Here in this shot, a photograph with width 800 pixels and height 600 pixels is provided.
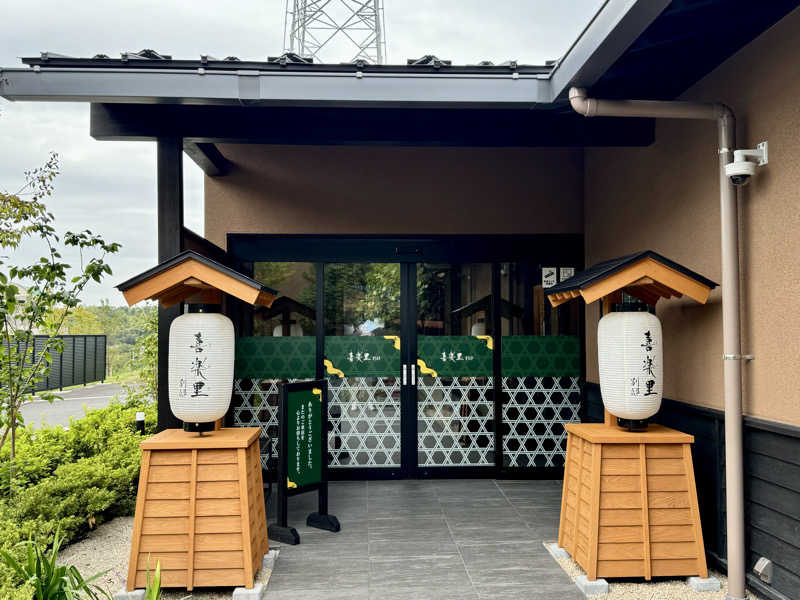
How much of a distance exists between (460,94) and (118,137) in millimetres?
2291

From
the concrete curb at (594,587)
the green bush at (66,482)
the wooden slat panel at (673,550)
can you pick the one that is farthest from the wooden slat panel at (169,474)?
the wooden slat panel at (673,550)

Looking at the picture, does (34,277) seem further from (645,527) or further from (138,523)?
(645,527)

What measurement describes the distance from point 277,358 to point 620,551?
137 inches

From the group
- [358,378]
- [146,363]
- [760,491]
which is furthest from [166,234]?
[146,363]

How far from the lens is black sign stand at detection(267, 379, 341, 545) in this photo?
3996 mm

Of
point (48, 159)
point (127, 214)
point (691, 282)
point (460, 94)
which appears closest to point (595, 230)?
point (691, 282)

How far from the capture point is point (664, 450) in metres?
3.34

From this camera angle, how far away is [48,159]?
4.49m

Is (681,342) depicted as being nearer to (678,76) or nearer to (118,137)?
(678,76)

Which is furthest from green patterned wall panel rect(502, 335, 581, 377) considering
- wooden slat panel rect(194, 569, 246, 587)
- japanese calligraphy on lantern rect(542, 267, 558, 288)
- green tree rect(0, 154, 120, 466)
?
green tree rect(0, 154, 120, 466)

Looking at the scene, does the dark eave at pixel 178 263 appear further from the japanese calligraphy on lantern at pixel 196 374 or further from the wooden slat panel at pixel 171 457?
the wooden slat panel at pixel 171 457

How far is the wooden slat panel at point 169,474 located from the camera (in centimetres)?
324

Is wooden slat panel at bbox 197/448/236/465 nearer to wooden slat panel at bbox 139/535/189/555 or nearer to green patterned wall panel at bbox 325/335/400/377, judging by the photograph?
wooden slat panel at bbox 139/535/189/555

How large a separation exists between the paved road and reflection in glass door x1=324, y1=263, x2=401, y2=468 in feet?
18.1
